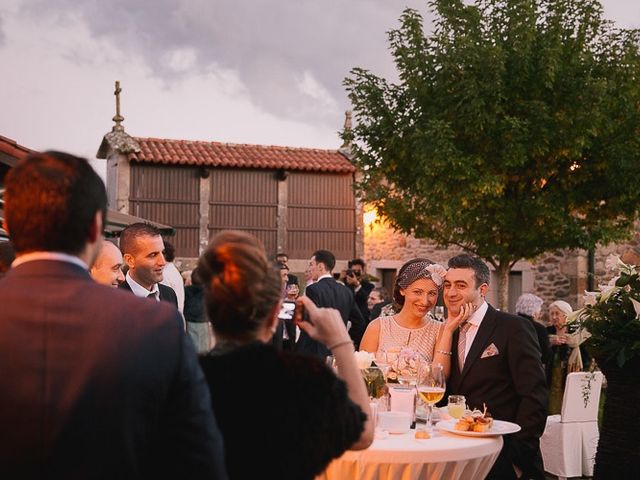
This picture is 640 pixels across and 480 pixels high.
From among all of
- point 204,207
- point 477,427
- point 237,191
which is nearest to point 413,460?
point 477,427

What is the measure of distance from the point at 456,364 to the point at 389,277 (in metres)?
16.3

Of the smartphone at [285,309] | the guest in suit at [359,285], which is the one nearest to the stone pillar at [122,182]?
the guest in suit at [359,285]

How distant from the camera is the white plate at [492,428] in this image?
11.4ft

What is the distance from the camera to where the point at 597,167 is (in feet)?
39.0

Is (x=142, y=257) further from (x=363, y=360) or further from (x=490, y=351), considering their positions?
(x=490, y=351)

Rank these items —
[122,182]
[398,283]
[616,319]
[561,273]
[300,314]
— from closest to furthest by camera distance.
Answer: [300,314], [616,319], [398,283], [561,273], [122,182]

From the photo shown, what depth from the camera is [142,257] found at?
5016 millimetres

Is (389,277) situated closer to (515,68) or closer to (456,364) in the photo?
(515,68)

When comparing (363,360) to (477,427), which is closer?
(477,427)

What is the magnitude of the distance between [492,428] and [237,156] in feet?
57.0

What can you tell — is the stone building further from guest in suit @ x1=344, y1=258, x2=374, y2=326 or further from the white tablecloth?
the white tablecloth

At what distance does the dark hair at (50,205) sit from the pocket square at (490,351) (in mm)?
2897

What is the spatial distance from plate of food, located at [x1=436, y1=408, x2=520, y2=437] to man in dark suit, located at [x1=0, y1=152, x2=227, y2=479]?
2.14 meters

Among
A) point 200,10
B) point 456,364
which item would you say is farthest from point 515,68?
point 456,364
